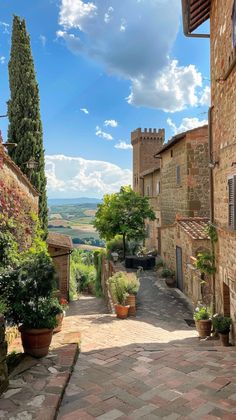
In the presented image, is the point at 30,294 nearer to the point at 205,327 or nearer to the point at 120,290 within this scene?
the point at 205,327

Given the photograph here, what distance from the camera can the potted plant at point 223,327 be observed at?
758 centimetres

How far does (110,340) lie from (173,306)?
18.4 ft

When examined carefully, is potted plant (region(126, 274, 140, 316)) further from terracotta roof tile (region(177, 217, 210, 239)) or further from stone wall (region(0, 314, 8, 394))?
stone wall (region(0, 314, 8, 394))

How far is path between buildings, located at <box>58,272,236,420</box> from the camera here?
4.02 metres

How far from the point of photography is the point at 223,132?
789 centimetres

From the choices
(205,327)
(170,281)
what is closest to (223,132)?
(205,327)

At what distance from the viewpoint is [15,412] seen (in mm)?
3854

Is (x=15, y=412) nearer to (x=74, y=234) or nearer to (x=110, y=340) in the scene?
(x=110, y=340)

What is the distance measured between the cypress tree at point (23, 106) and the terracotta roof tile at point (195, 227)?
20.6 ft

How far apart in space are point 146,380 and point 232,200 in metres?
3.99

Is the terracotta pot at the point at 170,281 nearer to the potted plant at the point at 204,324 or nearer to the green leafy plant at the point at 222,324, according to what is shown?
the potted plant at the point at 204,324

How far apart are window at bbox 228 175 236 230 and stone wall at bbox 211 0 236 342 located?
14 cm

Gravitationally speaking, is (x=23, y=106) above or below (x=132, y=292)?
above

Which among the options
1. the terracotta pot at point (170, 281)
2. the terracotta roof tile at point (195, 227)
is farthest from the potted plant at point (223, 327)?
the terracotta pot at point (170, 281)
